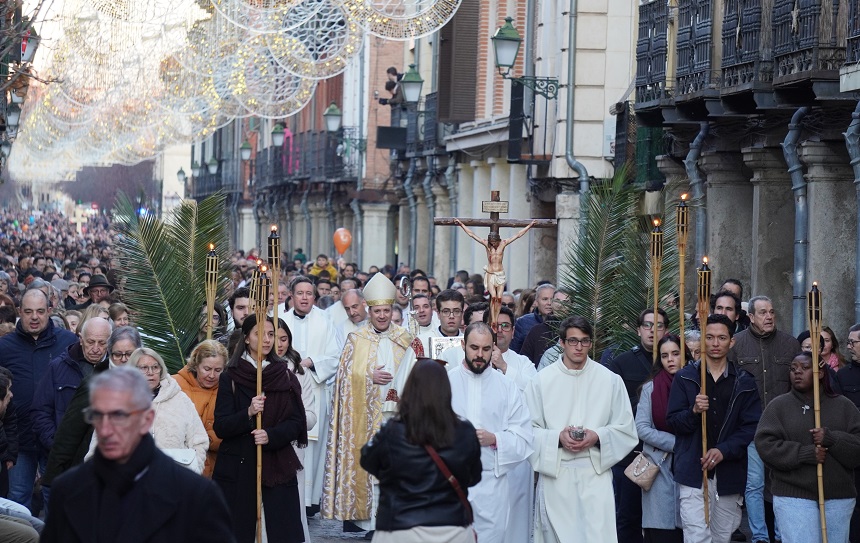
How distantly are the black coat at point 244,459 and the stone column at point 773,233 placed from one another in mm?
10419

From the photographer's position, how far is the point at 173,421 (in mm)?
9055

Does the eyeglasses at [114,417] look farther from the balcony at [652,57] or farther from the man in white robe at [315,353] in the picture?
the balcony at [652,57]

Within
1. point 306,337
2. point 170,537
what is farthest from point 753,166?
point 170,537

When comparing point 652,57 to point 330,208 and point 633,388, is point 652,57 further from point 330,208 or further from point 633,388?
point 330,208

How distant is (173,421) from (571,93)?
58.6 ft

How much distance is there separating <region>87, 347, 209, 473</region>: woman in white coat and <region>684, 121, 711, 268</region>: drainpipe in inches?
505

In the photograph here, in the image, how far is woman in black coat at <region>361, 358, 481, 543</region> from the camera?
283 inches

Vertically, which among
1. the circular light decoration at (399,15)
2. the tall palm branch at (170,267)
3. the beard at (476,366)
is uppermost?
the circular light decoration at (399,15)

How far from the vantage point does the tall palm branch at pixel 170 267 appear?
14.0 m

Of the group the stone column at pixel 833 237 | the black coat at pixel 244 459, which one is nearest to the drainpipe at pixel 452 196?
the stone column at pixel 833 237

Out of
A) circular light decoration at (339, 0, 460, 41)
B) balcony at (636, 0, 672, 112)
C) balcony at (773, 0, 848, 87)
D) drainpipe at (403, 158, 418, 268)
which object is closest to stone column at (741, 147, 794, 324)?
balcony at (636, 0, 672, 112)

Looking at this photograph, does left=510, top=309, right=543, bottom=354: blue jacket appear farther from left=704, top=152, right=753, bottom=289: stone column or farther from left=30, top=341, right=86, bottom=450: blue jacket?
left=30, top=341, right=86, bottom=450: blue jacket

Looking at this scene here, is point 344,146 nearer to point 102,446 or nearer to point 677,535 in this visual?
point 677,535

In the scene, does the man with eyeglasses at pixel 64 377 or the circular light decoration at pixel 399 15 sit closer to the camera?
the man with eyeglasses at pixel 64 377
